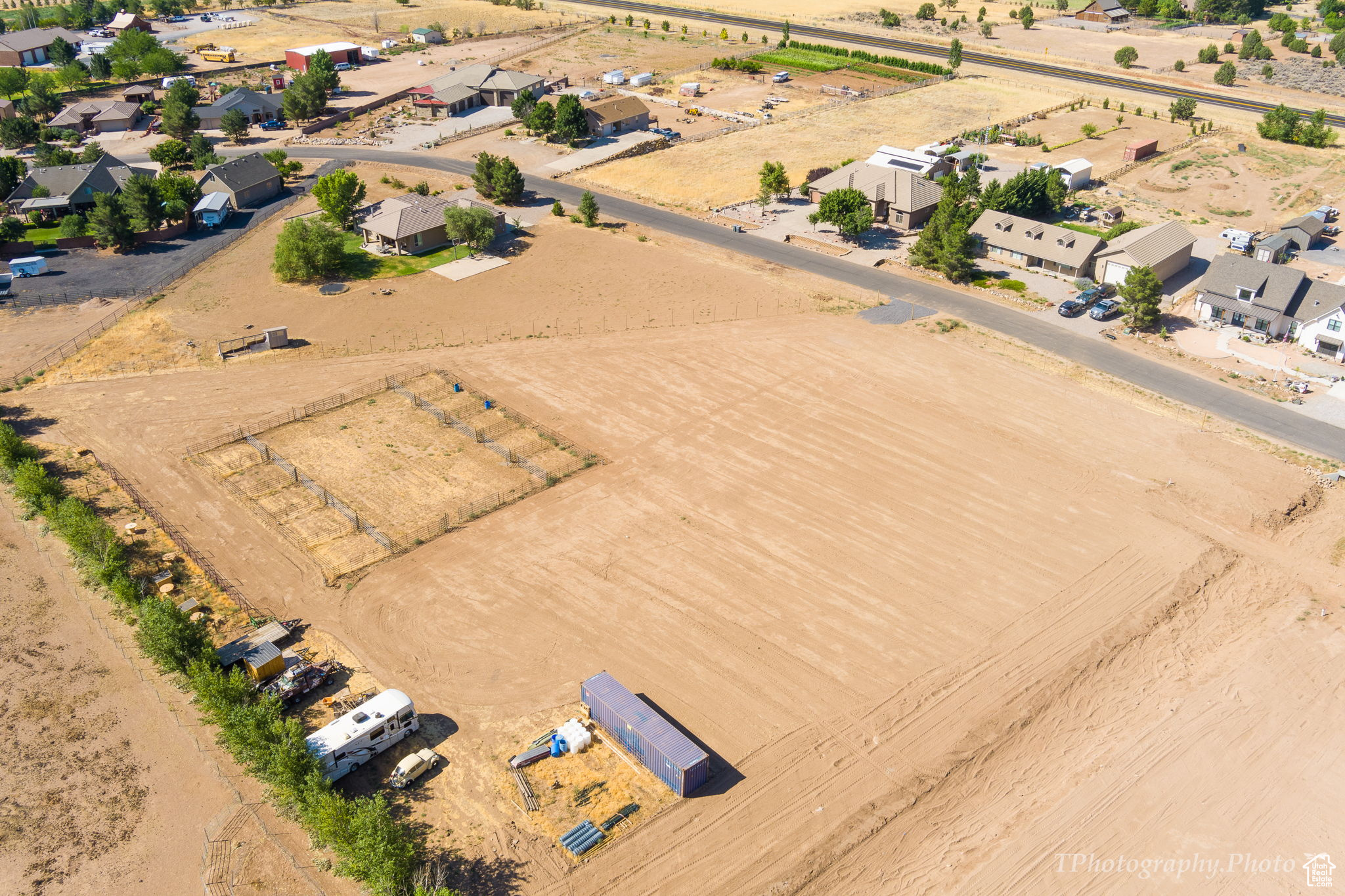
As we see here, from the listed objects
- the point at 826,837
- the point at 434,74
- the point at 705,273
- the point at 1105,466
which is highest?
the point at 434,74

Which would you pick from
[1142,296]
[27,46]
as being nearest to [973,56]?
[1142,296]


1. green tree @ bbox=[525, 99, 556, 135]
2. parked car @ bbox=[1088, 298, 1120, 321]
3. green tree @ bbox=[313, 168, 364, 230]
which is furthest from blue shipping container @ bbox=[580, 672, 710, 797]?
green tree @ bbox=[525, 99, 556, 135]

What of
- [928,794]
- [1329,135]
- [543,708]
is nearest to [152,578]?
[543,708]

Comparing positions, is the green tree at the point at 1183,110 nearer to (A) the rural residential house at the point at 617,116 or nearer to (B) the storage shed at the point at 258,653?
(A) the rural residential house at the point at 617,116

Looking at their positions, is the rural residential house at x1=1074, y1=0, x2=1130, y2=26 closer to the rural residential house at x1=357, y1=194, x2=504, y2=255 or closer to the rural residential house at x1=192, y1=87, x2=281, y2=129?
the rural residential house at x1=357, y1=194, x2=504, y2=255

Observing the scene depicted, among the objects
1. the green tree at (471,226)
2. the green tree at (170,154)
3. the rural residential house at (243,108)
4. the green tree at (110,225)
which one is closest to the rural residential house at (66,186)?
the green tree at (110,225)

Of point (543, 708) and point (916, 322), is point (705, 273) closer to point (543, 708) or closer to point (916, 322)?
point (916, 322)

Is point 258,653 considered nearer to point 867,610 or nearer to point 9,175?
point 867,610
